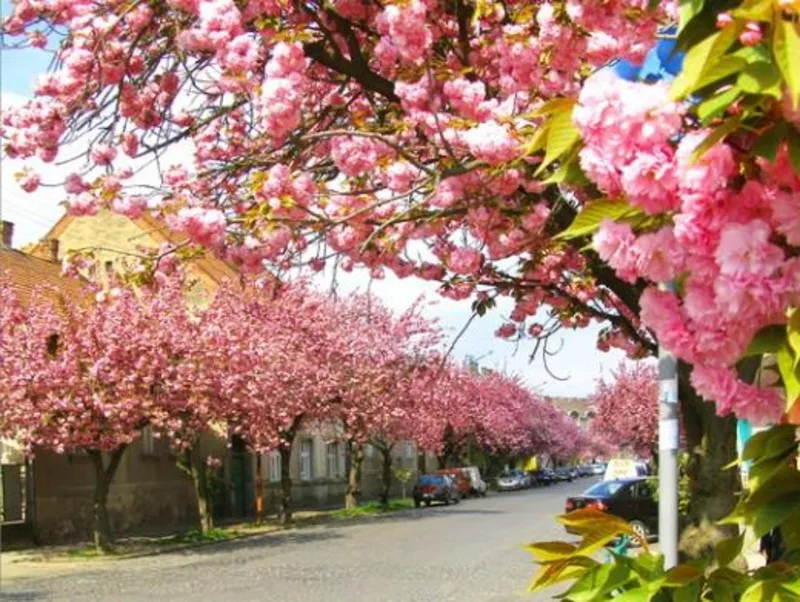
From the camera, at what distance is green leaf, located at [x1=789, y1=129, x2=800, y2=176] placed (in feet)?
6.23

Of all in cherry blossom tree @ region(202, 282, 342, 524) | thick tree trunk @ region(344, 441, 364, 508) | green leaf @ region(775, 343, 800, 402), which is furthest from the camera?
thick tree trunk @ region(344, 441, 364, 508)

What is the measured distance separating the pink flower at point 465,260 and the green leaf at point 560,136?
4245 mm

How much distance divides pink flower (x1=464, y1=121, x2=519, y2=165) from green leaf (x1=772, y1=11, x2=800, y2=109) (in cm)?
291

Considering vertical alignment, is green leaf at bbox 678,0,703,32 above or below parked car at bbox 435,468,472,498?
above

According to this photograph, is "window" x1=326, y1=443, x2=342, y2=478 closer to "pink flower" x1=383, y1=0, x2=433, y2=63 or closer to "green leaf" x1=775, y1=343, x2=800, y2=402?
"pink flower" x1=383, y1=0, x2=433, y2=63

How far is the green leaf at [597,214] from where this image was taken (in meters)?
2.15

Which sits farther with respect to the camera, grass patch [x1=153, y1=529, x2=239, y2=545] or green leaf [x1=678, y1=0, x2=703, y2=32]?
grass patch [x1=153, y1=529, x2=239, y2=545]

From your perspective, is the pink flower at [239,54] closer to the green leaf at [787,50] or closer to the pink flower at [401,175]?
the pink flower at [401,175]

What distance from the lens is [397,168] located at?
563 centimetres

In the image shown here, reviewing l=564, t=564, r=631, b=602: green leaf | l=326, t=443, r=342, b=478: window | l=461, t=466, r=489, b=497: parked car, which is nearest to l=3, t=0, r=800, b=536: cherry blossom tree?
l=564, t=564, r=631, b=602: green leaf

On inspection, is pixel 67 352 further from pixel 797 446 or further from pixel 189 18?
pixel 797 446

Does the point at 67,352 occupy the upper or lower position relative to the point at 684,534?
upper

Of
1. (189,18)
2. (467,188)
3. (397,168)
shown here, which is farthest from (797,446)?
(189,18)

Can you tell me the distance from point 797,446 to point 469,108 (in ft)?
10.8
